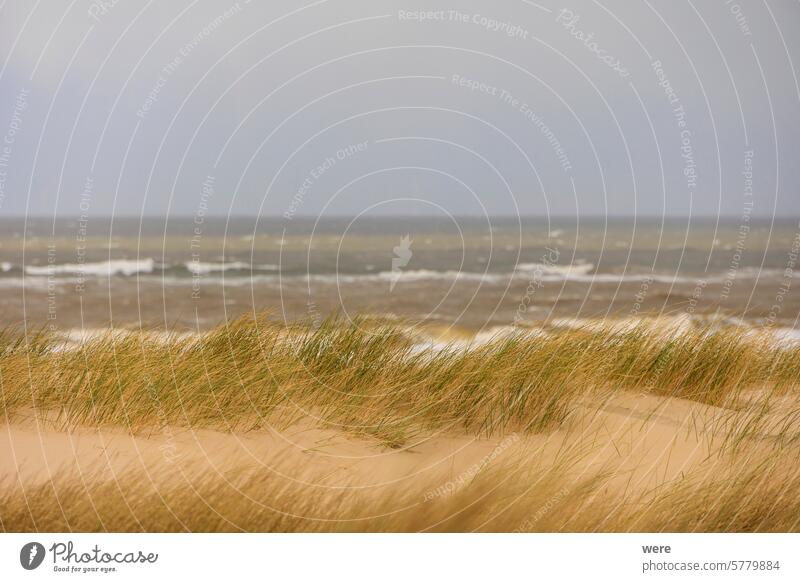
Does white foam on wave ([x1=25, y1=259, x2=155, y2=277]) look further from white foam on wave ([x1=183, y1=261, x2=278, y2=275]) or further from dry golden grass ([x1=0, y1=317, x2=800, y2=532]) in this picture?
dry golden grass ([x1=0, y1=317, x2=800, y2=532])

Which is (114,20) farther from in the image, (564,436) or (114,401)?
(564,436)

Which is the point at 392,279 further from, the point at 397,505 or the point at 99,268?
the point at 397,505

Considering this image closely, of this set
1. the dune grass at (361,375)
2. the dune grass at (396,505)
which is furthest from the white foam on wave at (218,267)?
the dune grass at (396,505)

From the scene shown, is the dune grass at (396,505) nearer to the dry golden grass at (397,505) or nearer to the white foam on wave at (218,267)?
the dry golden grass at (397,505)

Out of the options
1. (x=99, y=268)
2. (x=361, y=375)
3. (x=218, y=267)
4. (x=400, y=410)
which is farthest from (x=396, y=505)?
(x=99, y=268)

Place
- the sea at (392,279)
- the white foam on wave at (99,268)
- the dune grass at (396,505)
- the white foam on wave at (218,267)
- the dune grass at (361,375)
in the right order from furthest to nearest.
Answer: the white foam on wave at (218,267)
the white foam on wave at (99,268)
the sea at (392,279)
the dune grass at (361,375)
the dune grass at (396,505)

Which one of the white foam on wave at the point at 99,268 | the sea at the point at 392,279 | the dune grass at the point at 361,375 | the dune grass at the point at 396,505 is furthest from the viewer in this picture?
the white foam on wave at the point at 99,268

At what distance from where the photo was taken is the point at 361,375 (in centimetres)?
363

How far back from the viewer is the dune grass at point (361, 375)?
3281 mm
